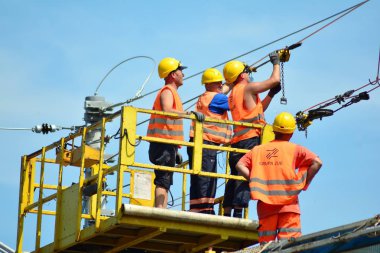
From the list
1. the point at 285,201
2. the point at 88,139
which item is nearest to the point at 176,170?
the point at 285,201

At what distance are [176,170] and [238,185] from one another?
3.93 feet

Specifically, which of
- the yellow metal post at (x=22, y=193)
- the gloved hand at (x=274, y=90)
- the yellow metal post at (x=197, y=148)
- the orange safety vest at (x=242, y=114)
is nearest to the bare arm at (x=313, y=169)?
the yellow metal post at (x=197, y=148)

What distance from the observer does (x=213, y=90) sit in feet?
66.0

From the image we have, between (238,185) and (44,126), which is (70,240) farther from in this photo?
(44,126)

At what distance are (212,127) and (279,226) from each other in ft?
9.63

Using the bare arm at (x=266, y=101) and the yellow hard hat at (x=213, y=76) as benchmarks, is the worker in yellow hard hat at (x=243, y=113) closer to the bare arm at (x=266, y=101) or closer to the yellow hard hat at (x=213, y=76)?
the bare arm at (x=266, y=101)

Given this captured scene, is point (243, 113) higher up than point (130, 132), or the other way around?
point (243, 113)

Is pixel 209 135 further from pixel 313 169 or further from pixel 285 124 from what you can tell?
pixel 313 169

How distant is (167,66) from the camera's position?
19891 millimetres

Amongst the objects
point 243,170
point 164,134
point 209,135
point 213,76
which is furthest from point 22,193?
point 243,170

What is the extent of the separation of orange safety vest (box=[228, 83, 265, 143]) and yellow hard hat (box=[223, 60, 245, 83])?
27cm

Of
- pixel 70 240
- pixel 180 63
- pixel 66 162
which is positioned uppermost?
pixel 180 63

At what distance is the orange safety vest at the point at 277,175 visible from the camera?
56.5 ft

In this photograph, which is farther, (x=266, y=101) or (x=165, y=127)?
(x=266, y=101)
